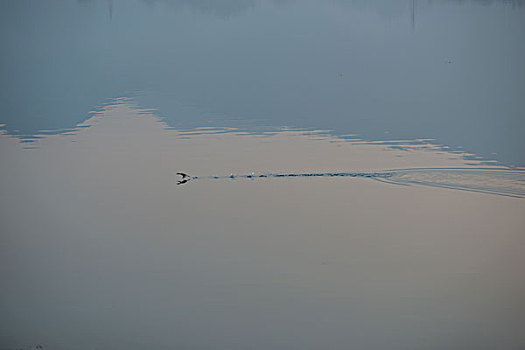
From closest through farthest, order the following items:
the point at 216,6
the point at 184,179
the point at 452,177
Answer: the point at 452,177, the point at 184,179, the point at 216,6

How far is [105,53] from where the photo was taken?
7996 mm

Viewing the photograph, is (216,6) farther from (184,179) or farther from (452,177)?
(452,177)

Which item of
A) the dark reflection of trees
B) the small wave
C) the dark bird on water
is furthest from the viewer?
the dark reflection of trees

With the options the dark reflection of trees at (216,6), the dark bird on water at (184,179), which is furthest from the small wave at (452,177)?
the dark reflection of trees at (216,6)

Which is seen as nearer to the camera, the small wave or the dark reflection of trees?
the small wave

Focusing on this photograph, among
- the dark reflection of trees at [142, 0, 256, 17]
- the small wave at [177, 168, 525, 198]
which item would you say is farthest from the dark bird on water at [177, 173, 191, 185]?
the dark reflection of trees at [142, 0, 256, 17]

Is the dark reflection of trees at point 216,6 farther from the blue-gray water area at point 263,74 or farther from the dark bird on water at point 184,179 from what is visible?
the dark bird on water at point 184,179

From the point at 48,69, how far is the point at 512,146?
15.0 feet

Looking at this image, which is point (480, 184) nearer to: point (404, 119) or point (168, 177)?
point (404, 119)

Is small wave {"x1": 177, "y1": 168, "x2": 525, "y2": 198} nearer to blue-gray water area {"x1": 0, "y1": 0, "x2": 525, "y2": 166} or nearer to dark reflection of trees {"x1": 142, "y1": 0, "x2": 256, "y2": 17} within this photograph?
blue-gray water area {"x1": 0, "y1": 0, "x2": 525, "y2": 166}

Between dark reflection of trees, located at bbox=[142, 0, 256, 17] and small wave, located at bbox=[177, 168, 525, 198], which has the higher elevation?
dark reflection of trees, located at bbox=[142, 0, 256, 17]

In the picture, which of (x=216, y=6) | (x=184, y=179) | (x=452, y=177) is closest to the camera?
(x=452, y=177)

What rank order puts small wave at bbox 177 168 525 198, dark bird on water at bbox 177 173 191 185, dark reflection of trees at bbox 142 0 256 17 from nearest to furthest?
small wave at bbox 177 168 525 198, dark bird on water at bbox 177 173 191 185, dark reflection of trees at bbox 142 0 256 17

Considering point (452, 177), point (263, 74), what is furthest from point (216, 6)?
point (452, 177)
